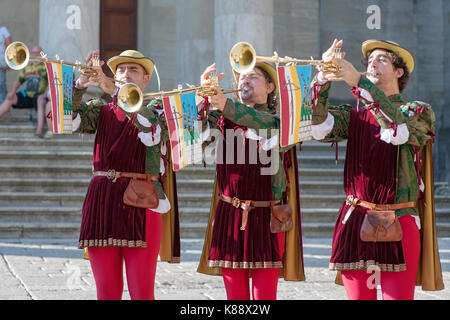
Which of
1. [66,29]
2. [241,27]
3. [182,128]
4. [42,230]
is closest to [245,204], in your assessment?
[182,128]

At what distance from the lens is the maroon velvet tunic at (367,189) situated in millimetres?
4594

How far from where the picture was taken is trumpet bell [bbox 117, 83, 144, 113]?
4641mm

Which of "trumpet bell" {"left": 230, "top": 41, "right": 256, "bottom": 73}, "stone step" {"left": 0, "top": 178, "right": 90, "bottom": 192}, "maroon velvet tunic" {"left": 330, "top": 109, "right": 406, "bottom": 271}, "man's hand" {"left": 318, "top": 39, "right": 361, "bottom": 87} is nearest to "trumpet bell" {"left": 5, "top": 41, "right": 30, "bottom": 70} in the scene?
"trumpet bell" {"left": 230, "top": 41, "right": 256, "bottom": 73}

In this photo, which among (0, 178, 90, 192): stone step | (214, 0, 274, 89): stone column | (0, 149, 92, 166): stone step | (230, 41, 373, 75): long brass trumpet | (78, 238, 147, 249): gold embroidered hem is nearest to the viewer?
(230, 41, 373, 75): long brass trumpet

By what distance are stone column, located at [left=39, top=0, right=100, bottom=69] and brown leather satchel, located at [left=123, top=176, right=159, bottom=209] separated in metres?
7.39

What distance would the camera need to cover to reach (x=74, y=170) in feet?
38.1

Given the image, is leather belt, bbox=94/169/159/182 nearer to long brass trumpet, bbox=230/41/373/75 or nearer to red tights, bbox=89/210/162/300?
red tights, bbox=89/210/162/300

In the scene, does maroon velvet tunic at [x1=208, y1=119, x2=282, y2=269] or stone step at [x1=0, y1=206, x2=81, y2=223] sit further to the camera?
stone step at [x1=0, y1=206, x2=81, y2=223]

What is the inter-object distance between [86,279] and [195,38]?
325 inches

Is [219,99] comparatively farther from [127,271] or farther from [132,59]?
[127,271]

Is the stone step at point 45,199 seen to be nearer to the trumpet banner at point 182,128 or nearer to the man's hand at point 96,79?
the man's hand at point 96,79

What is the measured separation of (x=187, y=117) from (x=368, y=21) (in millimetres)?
12947

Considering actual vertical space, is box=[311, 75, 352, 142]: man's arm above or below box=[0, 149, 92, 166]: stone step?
above
